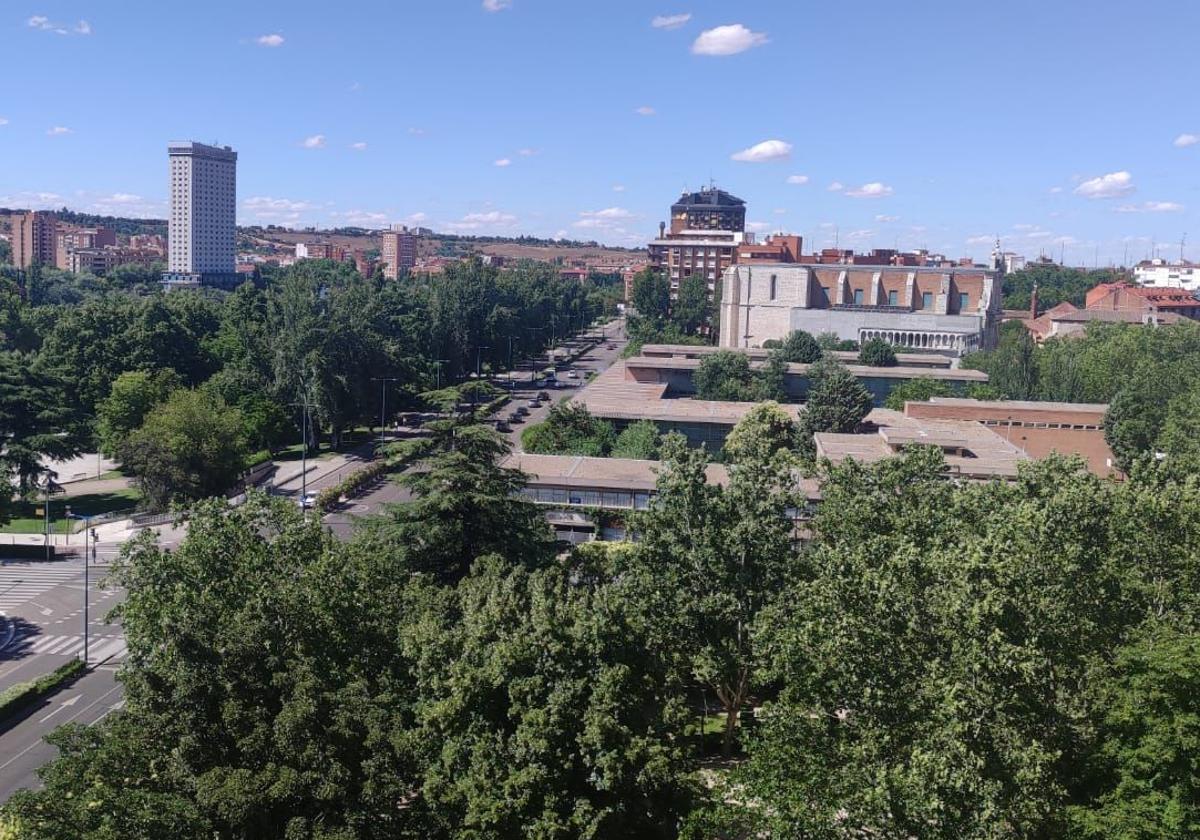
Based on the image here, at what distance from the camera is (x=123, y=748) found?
52.5 ft

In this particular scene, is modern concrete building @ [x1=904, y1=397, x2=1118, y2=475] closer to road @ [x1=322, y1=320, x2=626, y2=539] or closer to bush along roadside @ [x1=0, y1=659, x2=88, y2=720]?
road @ [x1=322, y1=320, x2=626, y2=539]

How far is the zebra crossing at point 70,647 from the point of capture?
106ft

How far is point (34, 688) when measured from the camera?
1125 inches

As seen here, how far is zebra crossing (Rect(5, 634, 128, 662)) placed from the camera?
106 ft

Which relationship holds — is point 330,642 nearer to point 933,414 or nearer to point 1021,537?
point 1021,537

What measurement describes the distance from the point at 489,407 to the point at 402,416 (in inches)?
258

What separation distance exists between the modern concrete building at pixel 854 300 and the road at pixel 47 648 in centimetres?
7101

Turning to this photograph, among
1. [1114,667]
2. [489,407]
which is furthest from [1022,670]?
[489,407]

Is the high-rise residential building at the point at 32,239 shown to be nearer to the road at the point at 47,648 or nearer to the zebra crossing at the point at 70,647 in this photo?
the road at the point at 47,648

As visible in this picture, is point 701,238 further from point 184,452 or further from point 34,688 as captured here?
point 34,688

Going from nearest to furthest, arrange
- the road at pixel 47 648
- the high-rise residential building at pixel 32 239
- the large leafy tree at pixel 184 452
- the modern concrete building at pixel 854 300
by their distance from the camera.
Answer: the road at pixel 47 648 < the large leafy tree at pixel 184 452 < the modern concrete building at pixel 854 300 < the high-rise residential building at pixel 32 239

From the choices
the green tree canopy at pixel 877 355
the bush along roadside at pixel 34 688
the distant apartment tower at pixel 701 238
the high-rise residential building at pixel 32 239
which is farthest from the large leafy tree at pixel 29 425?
the high-rise residential building at pixel 32 239

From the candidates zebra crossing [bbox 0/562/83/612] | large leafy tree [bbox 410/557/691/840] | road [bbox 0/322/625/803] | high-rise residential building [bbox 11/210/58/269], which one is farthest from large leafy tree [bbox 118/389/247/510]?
high-rise residential building [bbox 11/210/58/269]

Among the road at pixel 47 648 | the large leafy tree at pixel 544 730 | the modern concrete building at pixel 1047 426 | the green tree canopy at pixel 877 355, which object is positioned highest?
the green tree canopy at pixel 877 355
